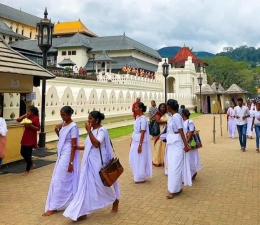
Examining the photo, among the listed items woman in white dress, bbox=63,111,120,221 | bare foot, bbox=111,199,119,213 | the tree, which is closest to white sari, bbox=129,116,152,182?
bare foot, bbox=111,199,119,213

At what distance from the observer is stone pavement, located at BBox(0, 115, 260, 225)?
182 inches

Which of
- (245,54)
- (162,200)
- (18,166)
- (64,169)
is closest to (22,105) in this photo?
(18,166)

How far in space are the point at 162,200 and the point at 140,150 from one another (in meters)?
1.35

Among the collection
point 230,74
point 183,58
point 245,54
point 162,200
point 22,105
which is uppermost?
point 245,54

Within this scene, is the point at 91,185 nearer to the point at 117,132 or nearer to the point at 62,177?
the point at 62,177

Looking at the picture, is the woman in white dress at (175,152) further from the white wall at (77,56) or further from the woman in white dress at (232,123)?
the white wall at (77,56)

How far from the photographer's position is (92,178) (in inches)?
179

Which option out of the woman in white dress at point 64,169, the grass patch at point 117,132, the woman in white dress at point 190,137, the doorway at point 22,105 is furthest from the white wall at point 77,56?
the woman in white dress at point 64,169

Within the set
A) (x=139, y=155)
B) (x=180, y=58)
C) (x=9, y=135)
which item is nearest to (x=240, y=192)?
(x=139, y=155)

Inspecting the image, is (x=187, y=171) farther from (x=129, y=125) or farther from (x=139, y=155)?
(x=129, y=125)

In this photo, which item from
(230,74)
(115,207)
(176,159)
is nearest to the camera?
(115,207)

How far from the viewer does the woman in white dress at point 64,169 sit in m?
4.75

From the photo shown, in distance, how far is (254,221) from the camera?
4.52 meters

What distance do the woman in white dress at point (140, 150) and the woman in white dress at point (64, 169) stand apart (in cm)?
207
